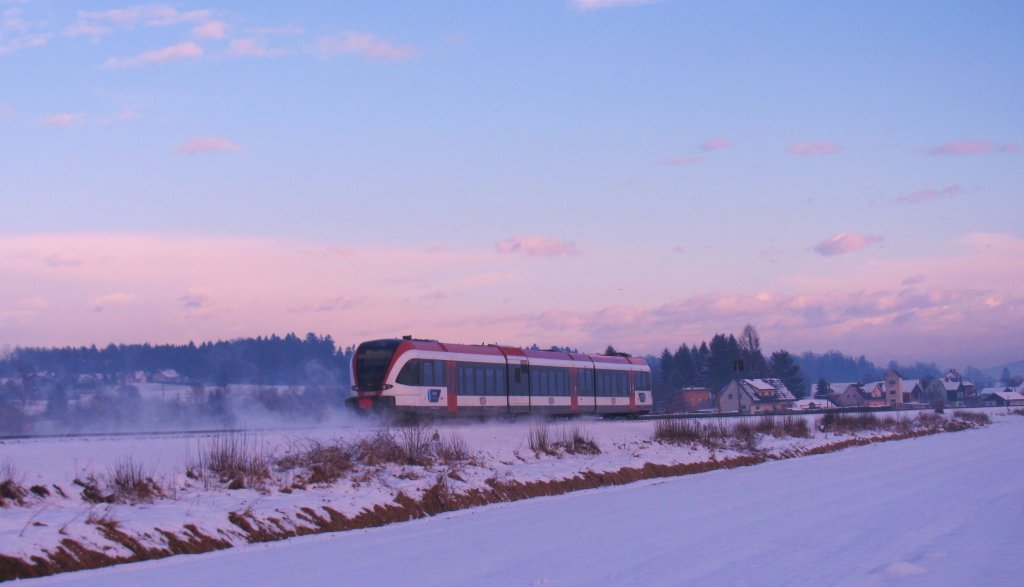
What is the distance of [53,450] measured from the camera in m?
22.0

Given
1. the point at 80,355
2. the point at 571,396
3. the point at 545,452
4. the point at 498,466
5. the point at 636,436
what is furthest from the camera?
the point at 80,355

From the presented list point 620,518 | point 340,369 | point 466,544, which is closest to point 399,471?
point 620,518

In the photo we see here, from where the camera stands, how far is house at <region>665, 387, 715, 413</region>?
135 metres

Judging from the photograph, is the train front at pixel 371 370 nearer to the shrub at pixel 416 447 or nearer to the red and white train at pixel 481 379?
the red and white train at pixel 481 379

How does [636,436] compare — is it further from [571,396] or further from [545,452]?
[571,396]

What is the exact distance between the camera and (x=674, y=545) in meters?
14.9

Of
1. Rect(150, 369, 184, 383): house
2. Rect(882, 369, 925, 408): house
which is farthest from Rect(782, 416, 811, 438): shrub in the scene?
Rect(882, 369, 925, 408): house

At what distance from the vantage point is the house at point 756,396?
125m

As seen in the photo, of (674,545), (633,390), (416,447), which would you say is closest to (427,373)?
(416,447)

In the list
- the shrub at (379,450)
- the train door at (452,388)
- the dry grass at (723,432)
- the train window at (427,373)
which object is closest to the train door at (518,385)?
the train door at (452,388)

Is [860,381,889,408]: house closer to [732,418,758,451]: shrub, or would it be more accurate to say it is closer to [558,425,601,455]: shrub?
[732,418,758,451]: shrub

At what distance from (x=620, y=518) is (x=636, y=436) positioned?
57.2ft

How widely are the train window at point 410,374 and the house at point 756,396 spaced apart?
87464 mm

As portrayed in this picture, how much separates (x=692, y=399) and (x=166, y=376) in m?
67.4
